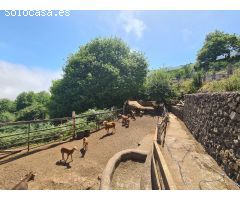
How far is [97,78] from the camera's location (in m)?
25.5

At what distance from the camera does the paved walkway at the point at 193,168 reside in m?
5.62

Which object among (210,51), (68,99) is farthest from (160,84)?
(210,51)

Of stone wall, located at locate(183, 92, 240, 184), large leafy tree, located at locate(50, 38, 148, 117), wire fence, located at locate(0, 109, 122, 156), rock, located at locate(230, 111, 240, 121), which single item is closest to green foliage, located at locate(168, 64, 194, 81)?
large leafy tree, located at locate(50, 38, 148, 117)

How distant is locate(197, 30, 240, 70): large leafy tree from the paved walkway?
4774cm

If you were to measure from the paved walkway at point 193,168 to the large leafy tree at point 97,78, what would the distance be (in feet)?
54.4

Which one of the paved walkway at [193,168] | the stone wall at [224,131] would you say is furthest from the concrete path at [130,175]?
the stone wall at [224,131]

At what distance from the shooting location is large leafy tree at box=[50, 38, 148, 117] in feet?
83.9

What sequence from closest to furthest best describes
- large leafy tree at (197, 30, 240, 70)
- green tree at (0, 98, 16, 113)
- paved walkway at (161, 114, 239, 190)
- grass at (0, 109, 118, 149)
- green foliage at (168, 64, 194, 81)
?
paved walkway at (161, 114, 239, 190) → grass at (0, 109, 118, 149) → green foliage at (168, 64, 194, 81) → large leafy tree at (197, 30, 240, 70) → green tree at (0, 98, 16, 113)

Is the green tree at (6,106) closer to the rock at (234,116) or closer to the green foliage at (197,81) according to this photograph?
the green foliage at (197,81)

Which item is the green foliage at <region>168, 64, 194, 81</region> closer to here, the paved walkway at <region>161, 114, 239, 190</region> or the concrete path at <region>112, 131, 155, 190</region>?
the paved walkway at <region>161, 114, 239, 190</region>

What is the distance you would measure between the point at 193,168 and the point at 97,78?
771 inches

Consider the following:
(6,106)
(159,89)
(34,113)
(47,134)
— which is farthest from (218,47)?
(6,106)

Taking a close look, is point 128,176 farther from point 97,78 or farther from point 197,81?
point 197,81

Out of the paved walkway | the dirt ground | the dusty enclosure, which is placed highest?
the paved walkway
